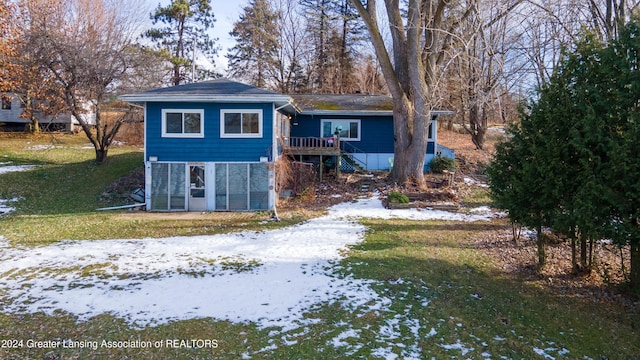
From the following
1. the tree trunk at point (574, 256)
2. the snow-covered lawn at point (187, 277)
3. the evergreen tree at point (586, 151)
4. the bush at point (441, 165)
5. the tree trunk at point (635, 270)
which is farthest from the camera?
the bush at point (441, 165)

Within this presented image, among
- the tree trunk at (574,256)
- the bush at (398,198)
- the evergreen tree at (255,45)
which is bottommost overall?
the tree trunk at (574,256)

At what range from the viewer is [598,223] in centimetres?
667

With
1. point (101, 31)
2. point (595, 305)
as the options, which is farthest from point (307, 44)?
point (595, 305)

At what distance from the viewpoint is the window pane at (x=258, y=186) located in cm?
1525

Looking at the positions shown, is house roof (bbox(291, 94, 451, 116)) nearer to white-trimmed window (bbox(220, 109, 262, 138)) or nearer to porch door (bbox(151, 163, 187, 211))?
white-trimmed window (bbox(220, 109, 262, 138))

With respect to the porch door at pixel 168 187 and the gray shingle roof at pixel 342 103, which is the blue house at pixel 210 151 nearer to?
the porch door at pixel 168 187

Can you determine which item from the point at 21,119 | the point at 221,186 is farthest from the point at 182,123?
the point at 21,119

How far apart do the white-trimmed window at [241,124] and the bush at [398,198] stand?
5.18 metres

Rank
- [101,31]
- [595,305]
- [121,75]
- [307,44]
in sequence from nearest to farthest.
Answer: [595,305], [121,75], [101,31], [307,44]

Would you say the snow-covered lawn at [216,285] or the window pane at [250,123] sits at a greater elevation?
the window pane at [250,123]

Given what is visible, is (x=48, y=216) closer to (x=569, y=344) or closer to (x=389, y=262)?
(x=389, y=262)

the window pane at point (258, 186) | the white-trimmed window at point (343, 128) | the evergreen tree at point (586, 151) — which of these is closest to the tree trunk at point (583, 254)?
the evergreen tree at point (586, 151)

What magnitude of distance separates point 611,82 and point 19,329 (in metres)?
9.50

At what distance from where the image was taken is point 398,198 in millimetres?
15336
